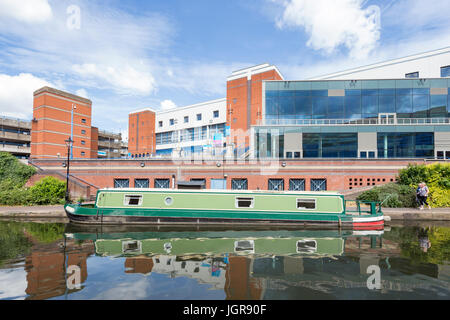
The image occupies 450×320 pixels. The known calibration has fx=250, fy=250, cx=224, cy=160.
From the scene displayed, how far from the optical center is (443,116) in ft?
86.3

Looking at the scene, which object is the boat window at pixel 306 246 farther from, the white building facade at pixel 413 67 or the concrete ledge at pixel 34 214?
the white building facade at pixel 413 67

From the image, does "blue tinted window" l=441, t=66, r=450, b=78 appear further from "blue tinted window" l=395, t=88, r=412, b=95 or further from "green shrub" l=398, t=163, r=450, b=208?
"green shrub" l=398, t=163, r=450, b=208

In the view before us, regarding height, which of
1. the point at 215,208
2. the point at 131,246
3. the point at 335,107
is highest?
the point at 335,107

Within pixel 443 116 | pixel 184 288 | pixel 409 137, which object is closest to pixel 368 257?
pixel 184 288

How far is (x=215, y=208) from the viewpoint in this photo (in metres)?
13.4

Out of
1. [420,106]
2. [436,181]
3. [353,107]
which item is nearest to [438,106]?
[420,106]

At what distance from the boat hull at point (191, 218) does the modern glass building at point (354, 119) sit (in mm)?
13216

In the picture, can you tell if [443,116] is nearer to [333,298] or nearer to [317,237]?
[317,237]

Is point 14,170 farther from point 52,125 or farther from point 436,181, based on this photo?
point 436,181

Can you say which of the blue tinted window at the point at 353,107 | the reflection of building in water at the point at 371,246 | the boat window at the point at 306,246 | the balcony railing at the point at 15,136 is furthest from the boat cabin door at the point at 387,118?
the balcony railing at the point at 15,136

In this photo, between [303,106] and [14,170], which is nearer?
[14,170]

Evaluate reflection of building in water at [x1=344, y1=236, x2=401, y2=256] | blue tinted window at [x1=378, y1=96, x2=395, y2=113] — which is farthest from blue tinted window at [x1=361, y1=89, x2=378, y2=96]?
reflection of building in water at [x1=344, y1=236, x2=401, y2=256]

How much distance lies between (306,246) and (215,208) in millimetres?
5362
